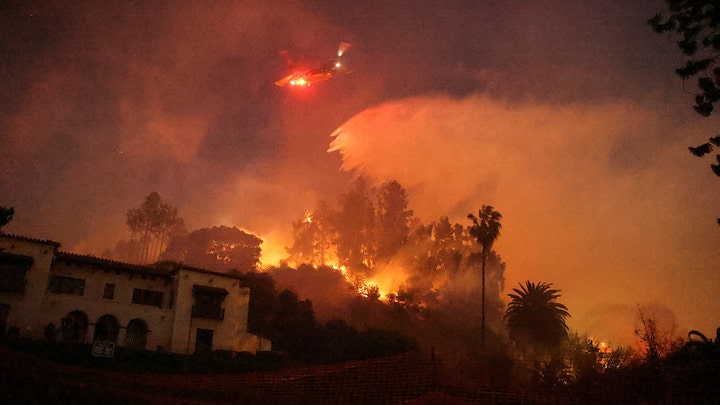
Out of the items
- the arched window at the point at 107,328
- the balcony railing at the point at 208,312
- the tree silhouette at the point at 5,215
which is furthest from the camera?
the balcony railing at the point at 208,312

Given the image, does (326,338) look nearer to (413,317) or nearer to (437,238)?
(413,317)

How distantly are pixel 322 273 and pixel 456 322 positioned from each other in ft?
77.9

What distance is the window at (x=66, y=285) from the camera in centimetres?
3934

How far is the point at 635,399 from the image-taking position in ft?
43.4

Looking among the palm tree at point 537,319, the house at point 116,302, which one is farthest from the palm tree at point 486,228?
the house at point 116,302

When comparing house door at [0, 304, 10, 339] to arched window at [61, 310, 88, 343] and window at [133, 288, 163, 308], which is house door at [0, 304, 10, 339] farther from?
window at [133, 288, 163, 308]

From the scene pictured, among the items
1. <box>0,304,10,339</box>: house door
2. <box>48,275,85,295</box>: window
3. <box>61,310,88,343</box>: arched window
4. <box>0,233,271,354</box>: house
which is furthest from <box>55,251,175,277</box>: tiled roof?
<box>0,304,10,339</box>: house door

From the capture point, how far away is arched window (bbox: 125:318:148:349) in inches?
1649

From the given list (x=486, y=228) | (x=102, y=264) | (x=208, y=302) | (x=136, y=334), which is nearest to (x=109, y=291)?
(x=102, y=264)

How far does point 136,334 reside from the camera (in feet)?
139

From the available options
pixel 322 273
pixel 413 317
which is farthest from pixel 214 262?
pixel 413 317

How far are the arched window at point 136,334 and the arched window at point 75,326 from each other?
3.36 metres

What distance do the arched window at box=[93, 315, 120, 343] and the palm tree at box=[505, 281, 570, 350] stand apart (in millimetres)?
41436

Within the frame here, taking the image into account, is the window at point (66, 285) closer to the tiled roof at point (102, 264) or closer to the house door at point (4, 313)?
the tiled roof at point (102, 264)
